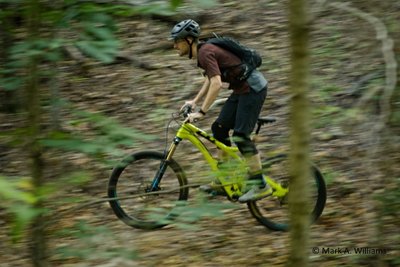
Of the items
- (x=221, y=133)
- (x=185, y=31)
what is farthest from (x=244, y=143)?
(x=185, y=31)

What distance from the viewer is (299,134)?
9.93 ft

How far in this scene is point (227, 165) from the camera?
11.1 ft

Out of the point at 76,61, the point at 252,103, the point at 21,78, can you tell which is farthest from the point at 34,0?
the point at 76,61

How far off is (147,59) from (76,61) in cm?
166

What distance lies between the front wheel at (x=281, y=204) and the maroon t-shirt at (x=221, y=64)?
95 centimetres

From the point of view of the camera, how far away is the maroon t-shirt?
5.96m

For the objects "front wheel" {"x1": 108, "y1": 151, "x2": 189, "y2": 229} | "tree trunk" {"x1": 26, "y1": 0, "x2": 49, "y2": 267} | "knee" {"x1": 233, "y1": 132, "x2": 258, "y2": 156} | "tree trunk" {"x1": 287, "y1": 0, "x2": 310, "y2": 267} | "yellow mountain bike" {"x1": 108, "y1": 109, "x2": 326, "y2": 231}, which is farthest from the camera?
"front wheel" {"x1": 108, "y1": 151, "x2": 189, "y2": 229}

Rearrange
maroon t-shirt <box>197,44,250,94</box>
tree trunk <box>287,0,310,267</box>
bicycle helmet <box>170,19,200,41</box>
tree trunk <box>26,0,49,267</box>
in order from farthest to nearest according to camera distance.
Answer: bicycle helmet <box>170,19,200,41</box> → maroon t-shirt <box>197,44,250,94</box> → tree trunk <box>26,0,49,267</box> → tree trunk <box>287,0,310,267</box>

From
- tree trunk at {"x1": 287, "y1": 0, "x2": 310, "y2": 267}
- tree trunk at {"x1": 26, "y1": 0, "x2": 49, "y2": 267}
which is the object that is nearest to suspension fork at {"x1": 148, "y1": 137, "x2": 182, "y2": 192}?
tree trunk at {"x1": 26, "y1": 0, "x2": 49, "y2": 267}

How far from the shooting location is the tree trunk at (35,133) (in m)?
3.06

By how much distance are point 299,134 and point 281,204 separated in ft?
11.7

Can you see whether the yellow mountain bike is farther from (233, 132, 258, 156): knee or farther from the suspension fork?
(233, 132, 258, 156): knee

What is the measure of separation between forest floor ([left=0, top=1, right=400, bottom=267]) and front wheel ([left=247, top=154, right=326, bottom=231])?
14 centimetres

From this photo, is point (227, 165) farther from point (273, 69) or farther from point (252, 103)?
point (273, 69)
